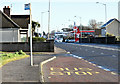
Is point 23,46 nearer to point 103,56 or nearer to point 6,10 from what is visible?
point 103,56

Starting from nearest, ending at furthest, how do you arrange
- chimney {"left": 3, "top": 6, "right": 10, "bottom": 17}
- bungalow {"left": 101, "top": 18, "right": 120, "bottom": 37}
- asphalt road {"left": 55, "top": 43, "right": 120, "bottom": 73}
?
asphalt road {"left": 55, "top": 43, "right": 120, "bottom": 73} → chimney {"left": 3, "top": 6, "right": 10, "bottom": 17} → bungalow {"left": 101, "top": 18, "right": 120, "bottom": 37}

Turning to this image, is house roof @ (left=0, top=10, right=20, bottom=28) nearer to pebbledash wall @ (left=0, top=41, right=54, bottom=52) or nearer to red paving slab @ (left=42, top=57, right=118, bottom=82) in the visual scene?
pebbledash wall @ (left=0, top=41, right=54, bottom=52)

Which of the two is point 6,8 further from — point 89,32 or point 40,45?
point 89,32

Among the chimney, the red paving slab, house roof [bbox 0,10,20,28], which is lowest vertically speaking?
the red paving slab

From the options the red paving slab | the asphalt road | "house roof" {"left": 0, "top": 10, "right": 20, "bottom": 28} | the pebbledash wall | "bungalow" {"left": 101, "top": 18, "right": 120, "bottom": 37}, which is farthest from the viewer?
"bungalow" {"left": 101, "top": 18, "right": 120, "bottom": 37}

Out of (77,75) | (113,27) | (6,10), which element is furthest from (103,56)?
(113,27)

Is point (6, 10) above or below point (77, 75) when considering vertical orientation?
above

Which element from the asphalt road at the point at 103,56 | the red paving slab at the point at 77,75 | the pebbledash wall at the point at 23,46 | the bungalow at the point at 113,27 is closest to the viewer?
the red paving slab at the point at 77,75

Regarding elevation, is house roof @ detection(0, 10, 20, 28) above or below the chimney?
below

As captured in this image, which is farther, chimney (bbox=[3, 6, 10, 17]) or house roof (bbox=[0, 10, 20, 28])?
chimney (bbox=[3, 6, 10, 17])

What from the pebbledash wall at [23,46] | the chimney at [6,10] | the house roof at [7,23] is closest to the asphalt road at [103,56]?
the pebbledash wall at [23,46]

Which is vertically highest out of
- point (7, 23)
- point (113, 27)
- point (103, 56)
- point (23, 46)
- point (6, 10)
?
point (6, 10)

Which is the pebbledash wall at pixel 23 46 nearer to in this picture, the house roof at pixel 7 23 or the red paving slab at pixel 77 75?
the house roof at pixel 7 23

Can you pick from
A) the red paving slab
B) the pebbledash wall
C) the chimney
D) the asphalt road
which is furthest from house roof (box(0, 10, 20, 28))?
the red paving slab
